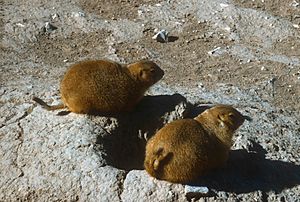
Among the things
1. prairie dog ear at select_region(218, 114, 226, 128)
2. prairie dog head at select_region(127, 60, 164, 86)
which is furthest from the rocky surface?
prairie dog ear at select_region(218, 114, 226, 128)

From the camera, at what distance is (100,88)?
488 centimetres

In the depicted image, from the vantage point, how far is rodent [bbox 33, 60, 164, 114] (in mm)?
4875

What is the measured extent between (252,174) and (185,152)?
0.71 metres

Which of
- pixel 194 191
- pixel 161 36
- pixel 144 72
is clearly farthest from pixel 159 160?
pixel 161 36

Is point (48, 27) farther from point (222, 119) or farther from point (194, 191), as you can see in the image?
point (194, 191)

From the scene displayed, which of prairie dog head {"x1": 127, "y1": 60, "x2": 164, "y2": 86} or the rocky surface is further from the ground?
prairie dog head {"x1": 127, "y1": 60, "x2": 164, "y2": 86}

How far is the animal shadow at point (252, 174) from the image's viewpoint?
4.33 metres

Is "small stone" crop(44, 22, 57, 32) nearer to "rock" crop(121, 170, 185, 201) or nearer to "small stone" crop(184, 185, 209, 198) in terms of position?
"rock" crop(121, 170, 185, 201)

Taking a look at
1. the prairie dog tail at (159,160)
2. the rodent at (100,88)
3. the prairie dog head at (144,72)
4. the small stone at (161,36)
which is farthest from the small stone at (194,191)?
the small stone at (161,36)

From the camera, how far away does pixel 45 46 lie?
7.16 metres

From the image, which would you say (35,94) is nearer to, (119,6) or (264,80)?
(264,80)

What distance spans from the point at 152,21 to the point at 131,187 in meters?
3.96

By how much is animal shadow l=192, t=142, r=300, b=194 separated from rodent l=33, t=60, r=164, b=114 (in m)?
0.92

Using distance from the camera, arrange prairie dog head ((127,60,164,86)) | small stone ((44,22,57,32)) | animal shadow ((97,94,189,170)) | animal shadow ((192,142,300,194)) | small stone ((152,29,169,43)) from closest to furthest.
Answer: animal shadow ((192,142,300,194)) → animal shadow ((97,94,189,170)) → prairie dog head ((127,60,164,86)) → small stone ((44,22,57,32)) → small stone ((152,29,169,43))
